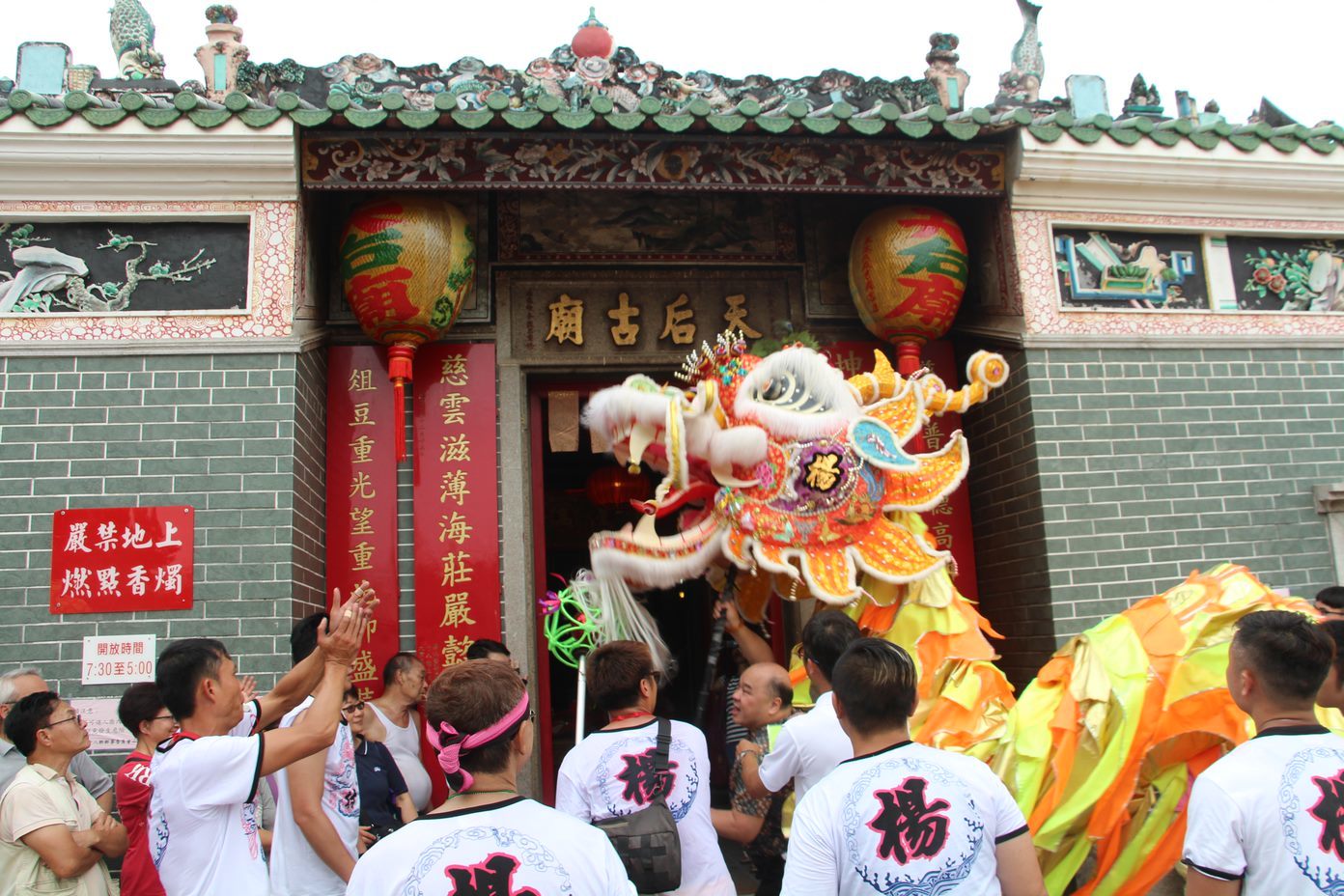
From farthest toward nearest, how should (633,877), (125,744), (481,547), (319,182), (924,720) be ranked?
(481,547) < (319,182) < (125,744) < (924,720) < (633,877)

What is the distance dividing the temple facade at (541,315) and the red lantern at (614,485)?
1.32m

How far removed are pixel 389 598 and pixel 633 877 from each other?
3233 millimetres

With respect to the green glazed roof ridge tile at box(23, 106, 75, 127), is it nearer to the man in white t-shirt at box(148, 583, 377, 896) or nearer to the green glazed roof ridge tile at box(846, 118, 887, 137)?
the man in white t-shirt at box(148, 583, 377, 896)

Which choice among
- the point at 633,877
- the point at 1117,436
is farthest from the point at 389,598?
the point at 1117,436

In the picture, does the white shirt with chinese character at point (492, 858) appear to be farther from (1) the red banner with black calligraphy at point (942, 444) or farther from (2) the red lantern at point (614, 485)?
(2) the red lantern at point (614, 485)

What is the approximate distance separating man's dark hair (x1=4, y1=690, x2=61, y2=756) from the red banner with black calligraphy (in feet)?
13.4

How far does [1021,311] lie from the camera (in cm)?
584

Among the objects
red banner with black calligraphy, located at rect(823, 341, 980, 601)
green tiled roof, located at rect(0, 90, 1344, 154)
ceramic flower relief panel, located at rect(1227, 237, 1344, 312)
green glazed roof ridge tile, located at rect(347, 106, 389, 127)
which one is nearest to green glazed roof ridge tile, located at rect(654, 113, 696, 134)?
green tiled roof, located at rect(0, 90, 1344, 154)

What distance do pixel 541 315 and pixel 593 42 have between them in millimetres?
1568

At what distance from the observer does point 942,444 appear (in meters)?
6.29

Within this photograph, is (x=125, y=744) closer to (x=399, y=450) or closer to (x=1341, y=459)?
(x=399, y=450)

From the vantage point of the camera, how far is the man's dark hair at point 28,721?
3.67 m

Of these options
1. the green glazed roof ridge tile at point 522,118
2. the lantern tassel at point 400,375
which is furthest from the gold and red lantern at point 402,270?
the green glazed roof ridge tile at point 522,118

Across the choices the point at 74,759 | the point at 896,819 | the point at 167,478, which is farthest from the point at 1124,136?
the point at 74,759
